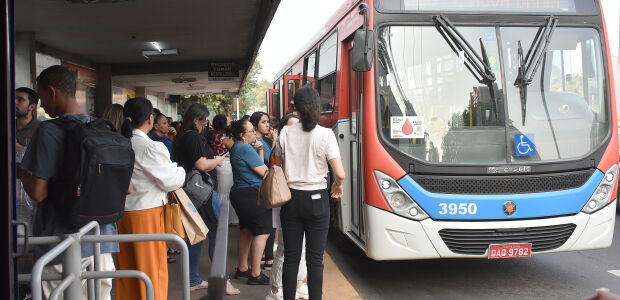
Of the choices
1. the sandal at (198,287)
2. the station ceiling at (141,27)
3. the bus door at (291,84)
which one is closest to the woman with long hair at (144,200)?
the sandal at (198,287)

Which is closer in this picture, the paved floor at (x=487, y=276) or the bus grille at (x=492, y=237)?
the bus grille at (x=492, y=237)

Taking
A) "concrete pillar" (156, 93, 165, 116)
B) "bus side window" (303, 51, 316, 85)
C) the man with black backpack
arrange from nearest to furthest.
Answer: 1. the man with black backpack
2. "bus side window" (303, 51, 316, 85)
3. "concrete pillar" (156, 93, 165, 116)

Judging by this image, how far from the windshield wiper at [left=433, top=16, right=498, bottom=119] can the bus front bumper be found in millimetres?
1110

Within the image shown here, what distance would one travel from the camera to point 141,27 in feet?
35.2

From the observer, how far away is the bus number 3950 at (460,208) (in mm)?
5219

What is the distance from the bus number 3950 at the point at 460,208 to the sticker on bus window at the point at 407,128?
0.71 meters

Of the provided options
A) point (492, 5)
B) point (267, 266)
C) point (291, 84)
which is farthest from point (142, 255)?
point (291, 84)

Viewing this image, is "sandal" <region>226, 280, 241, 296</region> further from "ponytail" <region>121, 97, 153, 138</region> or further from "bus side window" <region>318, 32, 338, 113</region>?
"bus side window" <region>318, 32, 338, 113</region>

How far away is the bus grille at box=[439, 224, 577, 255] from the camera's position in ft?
17.2

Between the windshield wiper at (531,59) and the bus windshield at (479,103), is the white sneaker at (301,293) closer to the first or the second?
the bus windshield at (479,103)

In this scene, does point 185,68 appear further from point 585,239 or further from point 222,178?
point 585,239

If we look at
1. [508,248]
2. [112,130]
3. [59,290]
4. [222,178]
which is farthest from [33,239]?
[508,248]

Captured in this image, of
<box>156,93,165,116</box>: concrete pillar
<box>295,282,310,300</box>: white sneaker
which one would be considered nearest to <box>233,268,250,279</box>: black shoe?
<box>295,282,310,300</box>: white sneaker

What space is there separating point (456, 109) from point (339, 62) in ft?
5.97
